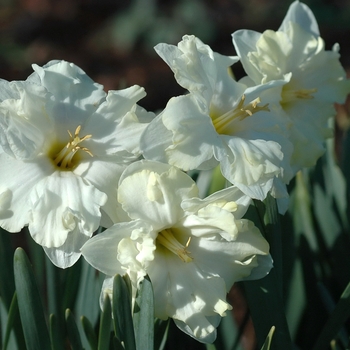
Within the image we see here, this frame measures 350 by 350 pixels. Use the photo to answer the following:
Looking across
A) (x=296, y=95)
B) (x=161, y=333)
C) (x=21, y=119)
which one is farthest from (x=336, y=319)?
(x=21, y=119)

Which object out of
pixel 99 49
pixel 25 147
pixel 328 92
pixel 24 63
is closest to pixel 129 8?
pixel 99 49

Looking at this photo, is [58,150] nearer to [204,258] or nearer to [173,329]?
[204,258]

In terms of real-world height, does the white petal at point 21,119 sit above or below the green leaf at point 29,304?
above

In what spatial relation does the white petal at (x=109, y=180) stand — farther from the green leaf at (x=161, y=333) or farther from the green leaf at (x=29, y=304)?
the green leaf at (x=161, y=333)

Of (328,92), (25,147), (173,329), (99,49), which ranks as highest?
(25,147)

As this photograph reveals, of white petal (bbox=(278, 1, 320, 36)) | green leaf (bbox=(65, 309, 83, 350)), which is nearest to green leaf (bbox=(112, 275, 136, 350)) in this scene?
green leaf (bbox=(65, 309, 83, 350))

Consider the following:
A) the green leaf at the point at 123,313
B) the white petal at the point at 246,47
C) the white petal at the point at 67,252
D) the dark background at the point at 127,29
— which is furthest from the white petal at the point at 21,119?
the dark background at the point at 127,29
